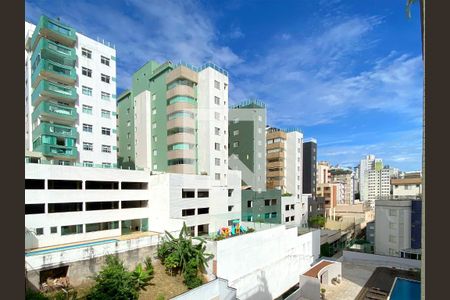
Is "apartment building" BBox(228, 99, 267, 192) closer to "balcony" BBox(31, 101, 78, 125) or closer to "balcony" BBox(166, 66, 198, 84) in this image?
"balcony" BBox(166, 66, 198, 84)

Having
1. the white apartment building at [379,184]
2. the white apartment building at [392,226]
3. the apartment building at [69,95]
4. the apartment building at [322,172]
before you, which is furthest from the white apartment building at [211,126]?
the white apartment building at [379,184]

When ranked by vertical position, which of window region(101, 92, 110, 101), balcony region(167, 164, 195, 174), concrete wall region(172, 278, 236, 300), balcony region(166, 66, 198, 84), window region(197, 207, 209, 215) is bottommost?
concrete wall region(172, 278, 236, 300)

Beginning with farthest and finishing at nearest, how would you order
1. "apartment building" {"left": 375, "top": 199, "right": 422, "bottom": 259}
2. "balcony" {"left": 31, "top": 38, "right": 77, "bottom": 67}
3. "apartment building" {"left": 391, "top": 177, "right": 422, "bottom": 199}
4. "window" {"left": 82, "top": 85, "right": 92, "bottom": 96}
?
"apartment building" {"left": 391, "top": 177, "right": 422, "bottom": 199}
"apartment building" {"left": 375, "top": 199, "right": 422, "bottom": 259}
"window" {"left": 82, "top": 85, "right": 92, "bottom": 96}
"balcony" {"left": 31, "top": 38, "right": 77, "bottom": 67}

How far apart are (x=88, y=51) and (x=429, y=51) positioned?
116 ft

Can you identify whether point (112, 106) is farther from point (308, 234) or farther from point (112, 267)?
point (308, 234)

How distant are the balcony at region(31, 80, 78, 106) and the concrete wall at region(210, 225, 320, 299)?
23127 millimetres

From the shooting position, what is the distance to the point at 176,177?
27.5 metres

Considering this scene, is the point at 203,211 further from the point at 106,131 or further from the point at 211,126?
the point at 106,131

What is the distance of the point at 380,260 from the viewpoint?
31172 mm

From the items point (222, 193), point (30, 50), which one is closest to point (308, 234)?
point (222, 193)

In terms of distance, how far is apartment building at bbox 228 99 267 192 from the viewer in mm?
43719

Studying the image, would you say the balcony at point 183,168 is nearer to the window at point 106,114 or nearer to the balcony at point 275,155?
the window at point 106,114

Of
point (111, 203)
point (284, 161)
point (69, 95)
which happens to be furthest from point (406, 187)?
point (69, 95)

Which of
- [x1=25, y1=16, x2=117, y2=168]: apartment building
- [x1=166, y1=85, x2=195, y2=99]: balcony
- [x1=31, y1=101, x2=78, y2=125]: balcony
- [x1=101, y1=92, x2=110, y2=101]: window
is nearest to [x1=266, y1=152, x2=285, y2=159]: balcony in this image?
[x1=166, y1=85, x2=195, y2=99]: balcony
